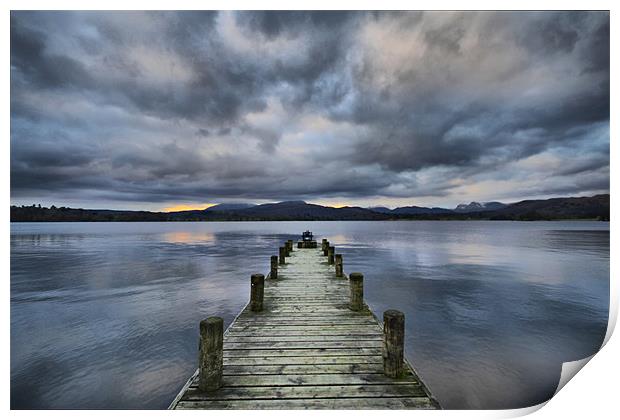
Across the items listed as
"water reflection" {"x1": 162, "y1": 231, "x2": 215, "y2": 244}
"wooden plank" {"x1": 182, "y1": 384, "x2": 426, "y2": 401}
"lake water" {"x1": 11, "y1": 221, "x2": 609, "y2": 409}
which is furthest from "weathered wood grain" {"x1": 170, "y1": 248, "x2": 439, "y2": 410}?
"water reflection" {"x1": 162, "y1": 231, "x2": 215, "y2": 244}

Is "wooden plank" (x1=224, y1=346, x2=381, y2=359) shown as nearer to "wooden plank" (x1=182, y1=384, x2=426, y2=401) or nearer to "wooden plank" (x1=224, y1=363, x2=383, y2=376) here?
"wooden plank" (x1=224, y1=363, x2=383, y2=376)

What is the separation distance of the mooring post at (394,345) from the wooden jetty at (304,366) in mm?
16

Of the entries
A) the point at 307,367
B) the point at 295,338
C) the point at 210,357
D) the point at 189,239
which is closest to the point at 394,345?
the point at 307,367

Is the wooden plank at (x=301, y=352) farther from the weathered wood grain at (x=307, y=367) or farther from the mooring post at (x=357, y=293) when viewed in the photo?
the mooring post at (x=357, y=293)

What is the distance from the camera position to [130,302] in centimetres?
1667

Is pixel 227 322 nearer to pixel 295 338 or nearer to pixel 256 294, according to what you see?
pixel 256 294

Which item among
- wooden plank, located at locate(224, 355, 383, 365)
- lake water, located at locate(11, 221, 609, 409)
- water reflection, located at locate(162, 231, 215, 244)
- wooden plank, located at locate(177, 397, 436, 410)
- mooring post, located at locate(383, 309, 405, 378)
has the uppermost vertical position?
→ mooring post, located at locate(383, 309, 405, 378)

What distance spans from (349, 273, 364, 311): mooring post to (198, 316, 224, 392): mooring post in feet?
15.1

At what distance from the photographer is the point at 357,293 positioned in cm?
830

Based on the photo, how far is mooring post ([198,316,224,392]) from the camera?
454 cm
